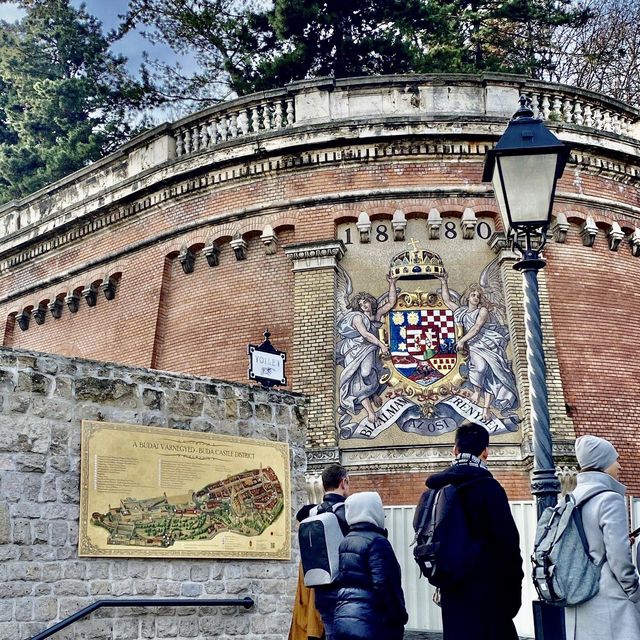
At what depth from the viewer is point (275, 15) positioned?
2706 centimetres

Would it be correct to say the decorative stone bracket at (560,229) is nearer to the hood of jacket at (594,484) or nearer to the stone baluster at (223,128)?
the stone baluster at (223,128)

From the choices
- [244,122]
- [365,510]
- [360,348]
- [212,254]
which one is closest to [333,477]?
[365,510]

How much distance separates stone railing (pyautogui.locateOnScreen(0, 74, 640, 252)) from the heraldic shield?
10.1ft

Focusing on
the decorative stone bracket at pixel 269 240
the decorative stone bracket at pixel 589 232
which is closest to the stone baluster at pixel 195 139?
the decorative stone bracket at pixel 269 240

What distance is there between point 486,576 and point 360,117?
11.8 m

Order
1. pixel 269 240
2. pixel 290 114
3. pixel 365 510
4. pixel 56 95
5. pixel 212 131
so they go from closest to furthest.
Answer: pixel 365 510 < pixel 269 240 < pixel 290 114 < pixel 212 131 < pixel 56 95

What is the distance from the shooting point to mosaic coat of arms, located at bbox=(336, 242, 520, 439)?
48.0 ft

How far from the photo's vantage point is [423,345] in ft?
49.2

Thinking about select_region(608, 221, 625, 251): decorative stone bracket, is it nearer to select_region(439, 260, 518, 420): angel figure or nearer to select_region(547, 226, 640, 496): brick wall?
select_region(547, 226, 640, 496): brick wall

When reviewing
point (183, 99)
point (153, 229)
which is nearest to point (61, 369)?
point (153, 229)

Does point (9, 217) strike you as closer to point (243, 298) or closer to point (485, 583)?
point (243, 298)

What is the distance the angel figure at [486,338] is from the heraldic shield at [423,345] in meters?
0.18

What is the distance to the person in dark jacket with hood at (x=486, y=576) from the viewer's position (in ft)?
17.9

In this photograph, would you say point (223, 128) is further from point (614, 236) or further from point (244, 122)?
point (614, 236)
